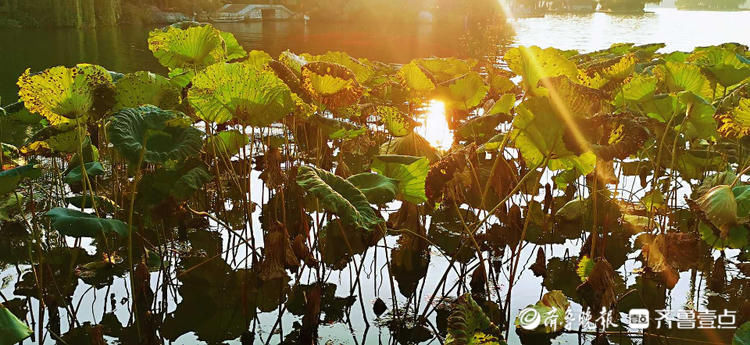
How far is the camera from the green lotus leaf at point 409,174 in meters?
2.20

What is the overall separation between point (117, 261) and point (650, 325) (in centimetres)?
226

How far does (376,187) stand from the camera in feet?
6.81

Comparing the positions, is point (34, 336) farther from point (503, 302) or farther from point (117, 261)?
point (503, 302)

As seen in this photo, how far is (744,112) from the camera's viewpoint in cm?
244

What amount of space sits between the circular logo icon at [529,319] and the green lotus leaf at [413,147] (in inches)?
28.1

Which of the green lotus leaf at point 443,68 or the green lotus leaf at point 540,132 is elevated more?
the green lotus leaf at point 443,68

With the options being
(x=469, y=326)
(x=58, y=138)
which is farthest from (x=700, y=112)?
(x=58, y=138)

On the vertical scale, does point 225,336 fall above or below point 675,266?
below

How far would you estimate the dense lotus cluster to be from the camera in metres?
2.12

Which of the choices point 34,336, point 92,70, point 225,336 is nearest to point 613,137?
point 225,336

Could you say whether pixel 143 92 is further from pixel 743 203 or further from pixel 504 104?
pixel 743 203

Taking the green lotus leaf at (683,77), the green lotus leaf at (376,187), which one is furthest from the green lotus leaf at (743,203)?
the green lotus leaf at (376,187)

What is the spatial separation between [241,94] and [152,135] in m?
0.33

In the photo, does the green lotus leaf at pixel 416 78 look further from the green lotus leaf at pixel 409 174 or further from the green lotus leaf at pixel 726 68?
the green lotus leaf at pixel 726 68
